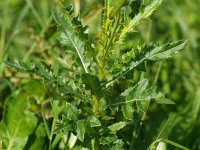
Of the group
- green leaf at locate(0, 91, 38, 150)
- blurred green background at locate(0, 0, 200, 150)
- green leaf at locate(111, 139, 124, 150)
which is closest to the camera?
green leaf at locate(111, 139, 124, 150)

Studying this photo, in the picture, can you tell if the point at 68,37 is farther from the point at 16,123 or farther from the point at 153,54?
the point at 16,123

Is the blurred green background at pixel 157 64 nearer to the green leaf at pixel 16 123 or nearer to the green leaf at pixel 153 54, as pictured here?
the green leaf at pixel 16 123

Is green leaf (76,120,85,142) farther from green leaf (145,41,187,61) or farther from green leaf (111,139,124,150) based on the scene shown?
green leaf (145,41,187,61)

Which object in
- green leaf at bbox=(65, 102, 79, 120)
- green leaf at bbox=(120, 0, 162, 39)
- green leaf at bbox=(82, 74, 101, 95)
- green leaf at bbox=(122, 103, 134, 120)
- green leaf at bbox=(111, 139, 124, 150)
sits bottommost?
green leaf at bbox=(111, 139, 124, 150)

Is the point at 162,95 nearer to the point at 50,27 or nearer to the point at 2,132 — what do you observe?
the point at 2,132

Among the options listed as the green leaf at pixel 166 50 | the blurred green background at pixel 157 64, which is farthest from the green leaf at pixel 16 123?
the green leaf at pixel 166 50

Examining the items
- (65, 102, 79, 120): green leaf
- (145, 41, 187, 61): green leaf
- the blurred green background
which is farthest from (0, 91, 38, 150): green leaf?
(145, 41, 187, 61): green leaf

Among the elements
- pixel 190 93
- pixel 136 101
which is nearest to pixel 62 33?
pixel 136 101
